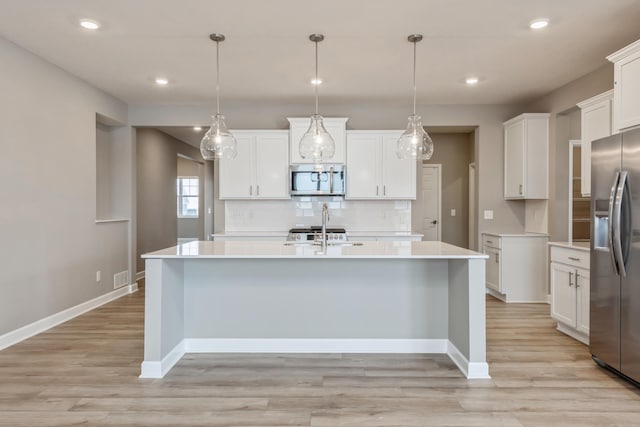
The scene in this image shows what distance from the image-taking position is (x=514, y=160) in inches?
215

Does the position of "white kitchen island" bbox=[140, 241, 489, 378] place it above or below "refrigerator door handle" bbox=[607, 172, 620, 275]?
below

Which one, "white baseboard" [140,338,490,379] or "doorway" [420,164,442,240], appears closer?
"white baseboard" [140,338,490,379]

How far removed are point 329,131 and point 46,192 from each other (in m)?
3.25

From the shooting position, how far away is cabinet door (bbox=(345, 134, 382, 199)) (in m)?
5.46

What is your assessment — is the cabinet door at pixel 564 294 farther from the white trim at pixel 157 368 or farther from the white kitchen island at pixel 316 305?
the white trim at pixel 157 368

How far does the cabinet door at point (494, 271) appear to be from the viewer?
5199mm

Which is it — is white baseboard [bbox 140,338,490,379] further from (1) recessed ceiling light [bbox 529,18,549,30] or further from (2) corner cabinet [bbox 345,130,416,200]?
(1) recessed ceiling light [bbox 529,18,549,30]

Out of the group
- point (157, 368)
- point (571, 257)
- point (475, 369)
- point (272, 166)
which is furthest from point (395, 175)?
point (157, 368)

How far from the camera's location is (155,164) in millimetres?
7031

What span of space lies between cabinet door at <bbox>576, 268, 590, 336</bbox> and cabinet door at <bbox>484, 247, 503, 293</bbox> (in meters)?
1.55

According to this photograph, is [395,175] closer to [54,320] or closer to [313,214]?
[313,214]

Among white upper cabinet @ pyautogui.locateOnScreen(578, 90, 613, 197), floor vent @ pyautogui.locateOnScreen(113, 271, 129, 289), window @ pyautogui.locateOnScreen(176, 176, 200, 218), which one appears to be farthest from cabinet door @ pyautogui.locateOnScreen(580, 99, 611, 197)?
window @ pyautogui.locateOnScreen(176, 176, 200, 218)

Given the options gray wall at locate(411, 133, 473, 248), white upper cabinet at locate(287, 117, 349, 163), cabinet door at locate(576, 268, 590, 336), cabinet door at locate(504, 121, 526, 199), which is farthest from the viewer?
gray wall at locate(411, 133, 473, 248)

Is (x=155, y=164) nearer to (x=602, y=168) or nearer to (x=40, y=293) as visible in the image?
(x=40, y=293)
